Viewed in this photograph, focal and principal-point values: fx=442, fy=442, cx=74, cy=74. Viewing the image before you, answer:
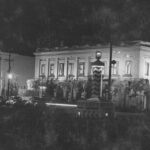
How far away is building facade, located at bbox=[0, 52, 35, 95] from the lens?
2776 inches

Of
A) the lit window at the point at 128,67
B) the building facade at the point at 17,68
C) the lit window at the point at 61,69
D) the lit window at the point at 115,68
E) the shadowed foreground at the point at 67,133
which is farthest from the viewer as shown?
the building facade at the point at 17,68

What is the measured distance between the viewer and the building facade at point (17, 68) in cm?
7051

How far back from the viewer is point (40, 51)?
71250mm

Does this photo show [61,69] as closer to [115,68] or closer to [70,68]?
[70,68]

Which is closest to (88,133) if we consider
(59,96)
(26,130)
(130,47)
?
(26,130)

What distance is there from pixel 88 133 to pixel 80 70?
135 ft

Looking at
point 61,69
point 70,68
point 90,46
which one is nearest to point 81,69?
point 70,68

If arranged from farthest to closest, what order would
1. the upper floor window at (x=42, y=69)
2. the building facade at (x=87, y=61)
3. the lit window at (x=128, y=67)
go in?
the upper floor window at (x=42, y=69) < the lit window at (x=128, y=67) < the building facade at (x=87, y=61)

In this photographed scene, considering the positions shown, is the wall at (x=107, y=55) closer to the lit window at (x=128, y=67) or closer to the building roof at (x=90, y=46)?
the building roof at (x=90, y=46)

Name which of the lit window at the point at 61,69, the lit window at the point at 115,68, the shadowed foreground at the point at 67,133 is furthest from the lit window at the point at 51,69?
the shadowed foreground at the point at 67,133

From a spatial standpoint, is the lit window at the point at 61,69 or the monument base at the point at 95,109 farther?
the lit window at the point at 61,69

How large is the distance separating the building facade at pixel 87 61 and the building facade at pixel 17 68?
411cm

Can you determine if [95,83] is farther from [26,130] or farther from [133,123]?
[26,130]

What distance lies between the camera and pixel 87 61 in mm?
62750
